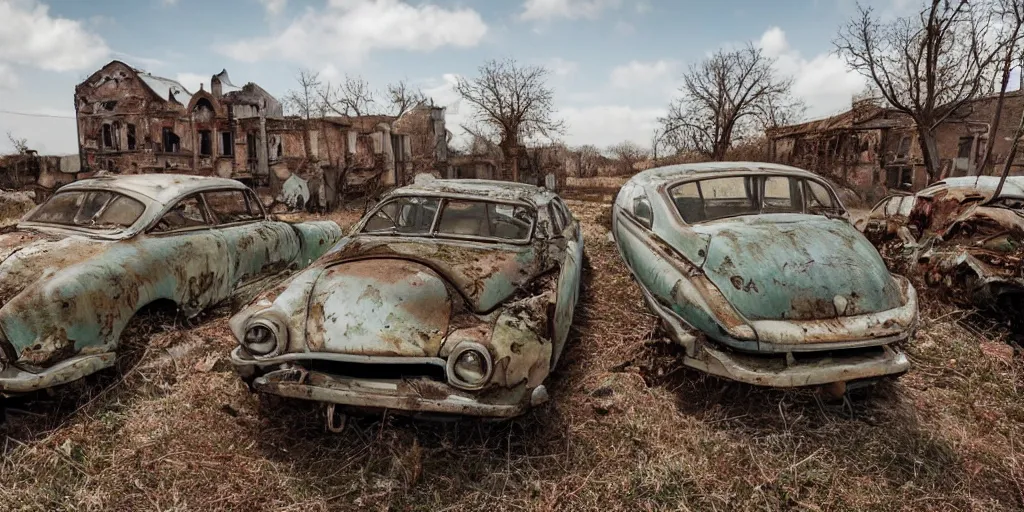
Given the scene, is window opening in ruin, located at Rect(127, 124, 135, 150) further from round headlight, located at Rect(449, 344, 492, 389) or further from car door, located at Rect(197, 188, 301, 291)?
round headlight, located at Rect(449, 344, 492, 389)

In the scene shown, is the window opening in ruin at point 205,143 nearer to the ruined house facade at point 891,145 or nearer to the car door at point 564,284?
the car door at point 564,284

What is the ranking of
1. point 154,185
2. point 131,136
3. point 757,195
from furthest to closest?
point 131,136, point 757,195, point 154,185

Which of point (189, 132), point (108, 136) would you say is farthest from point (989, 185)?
point (108, 136)

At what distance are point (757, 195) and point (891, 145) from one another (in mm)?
22017

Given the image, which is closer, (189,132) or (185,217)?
(185,217)

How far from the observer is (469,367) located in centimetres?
294

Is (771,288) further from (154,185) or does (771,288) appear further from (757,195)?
(154,185)

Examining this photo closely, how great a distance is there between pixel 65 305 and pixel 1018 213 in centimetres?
818

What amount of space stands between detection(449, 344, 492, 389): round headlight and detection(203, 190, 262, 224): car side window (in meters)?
3.54

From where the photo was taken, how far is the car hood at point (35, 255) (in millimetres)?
3584

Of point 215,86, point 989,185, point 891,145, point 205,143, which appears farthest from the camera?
point 215,86

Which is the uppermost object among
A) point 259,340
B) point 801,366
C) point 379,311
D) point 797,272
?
point 797,272

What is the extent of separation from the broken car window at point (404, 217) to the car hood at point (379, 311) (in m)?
0.86

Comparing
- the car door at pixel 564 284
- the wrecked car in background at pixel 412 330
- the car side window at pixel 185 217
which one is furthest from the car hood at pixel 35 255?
the car door at pixel 564 284
